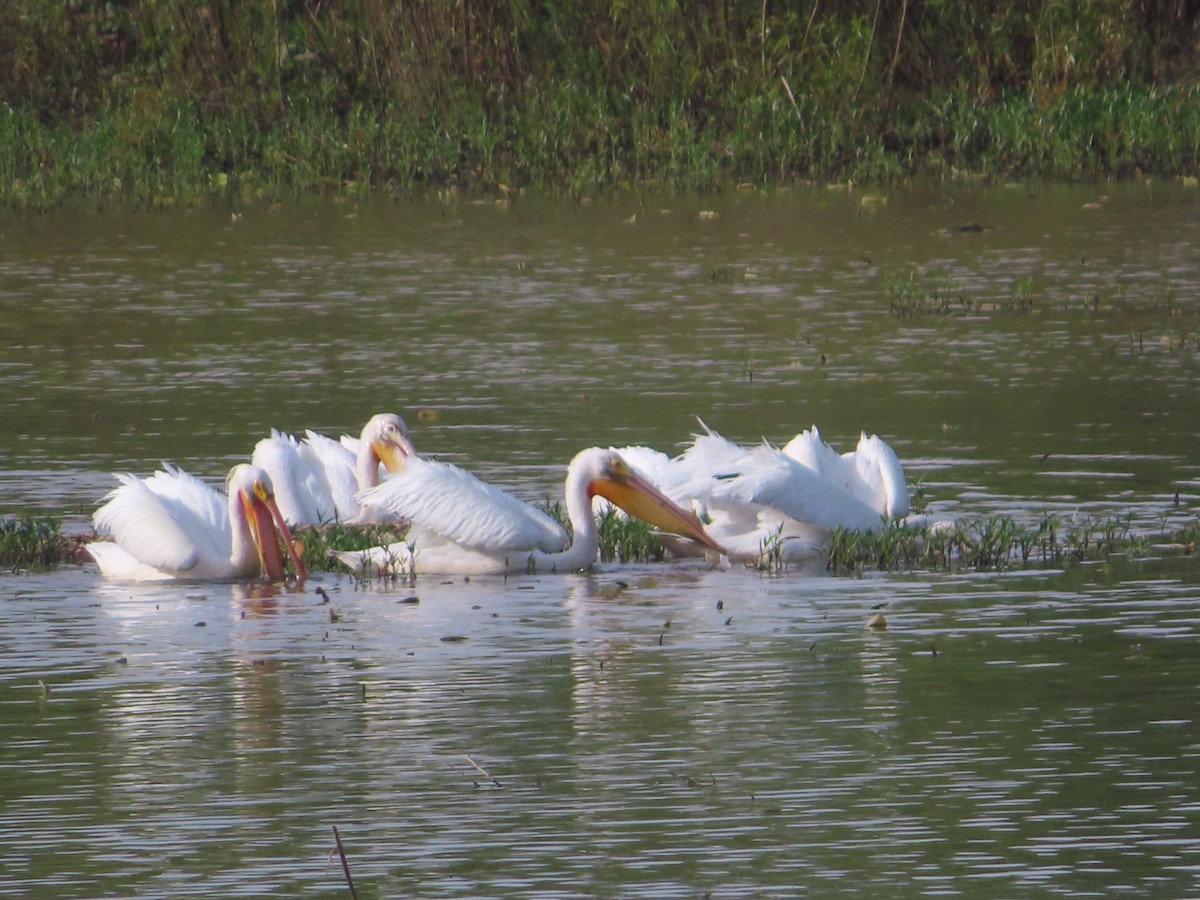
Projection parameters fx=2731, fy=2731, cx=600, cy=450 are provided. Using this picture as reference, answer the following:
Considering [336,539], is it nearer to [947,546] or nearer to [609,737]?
[947,546]

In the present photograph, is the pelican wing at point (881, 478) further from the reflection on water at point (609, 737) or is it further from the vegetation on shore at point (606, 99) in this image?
the vegetation on shore at point (606, 99)

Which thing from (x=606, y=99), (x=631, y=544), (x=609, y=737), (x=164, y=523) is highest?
(x=606, y=99)

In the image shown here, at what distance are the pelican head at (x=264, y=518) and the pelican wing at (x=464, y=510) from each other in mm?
326

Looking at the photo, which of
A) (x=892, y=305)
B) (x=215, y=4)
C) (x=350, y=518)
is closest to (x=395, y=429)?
(x=350, y=518)

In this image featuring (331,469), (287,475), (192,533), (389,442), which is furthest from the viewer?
→ (331,469)

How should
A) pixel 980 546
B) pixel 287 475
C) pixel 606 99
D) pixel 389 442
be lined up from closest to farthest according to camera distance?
1. pixel 980 546
2. pixel 287 475
3. pixel 389 442
4. pixel 606 99

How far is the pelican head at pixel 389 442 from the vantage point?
10883 mm

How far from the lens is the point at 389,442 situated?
1091 centimetres

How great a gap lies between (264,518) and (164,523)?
35 cm

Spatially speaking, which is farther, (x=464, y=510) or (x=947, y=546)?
(x=947, y=546)

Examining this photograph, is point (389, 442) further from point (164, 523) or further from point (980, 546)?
point (980, 546)

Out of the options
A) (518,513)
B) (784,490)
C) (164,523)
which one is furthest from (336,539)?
(784,490)

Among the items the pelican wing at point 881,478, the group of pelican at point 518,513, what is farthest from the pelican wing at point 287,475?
the pelican wing at point 881,478

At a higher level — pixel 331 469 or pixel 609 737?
pixel 331 469
